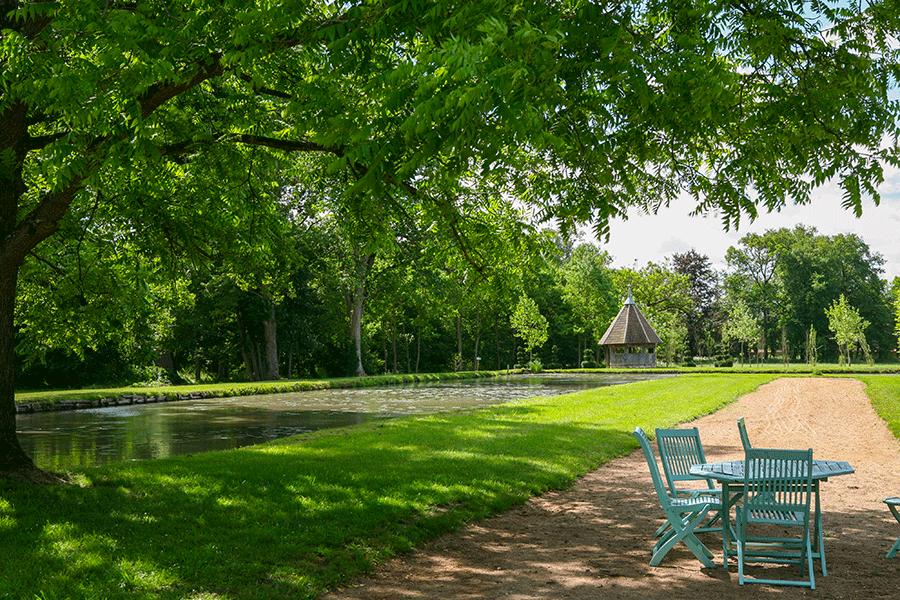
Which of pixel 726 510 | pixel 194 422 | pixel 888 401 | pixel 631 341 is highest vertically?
pixel 631 341

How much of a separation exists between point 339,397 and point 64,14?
24274 mm

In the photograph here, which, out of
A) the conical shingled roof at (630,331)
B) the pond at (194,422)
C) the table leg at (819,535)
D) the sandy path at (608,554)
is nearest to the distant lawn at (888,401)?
the sandy path at (608,554)

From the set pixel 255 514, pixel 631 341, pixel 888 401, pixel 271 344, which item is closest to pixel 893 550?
pixel 255 514

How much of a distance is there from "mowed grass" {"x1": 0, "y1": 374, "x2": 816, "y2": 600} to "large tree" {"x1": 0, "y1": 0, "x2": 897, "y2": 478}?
2.03 m

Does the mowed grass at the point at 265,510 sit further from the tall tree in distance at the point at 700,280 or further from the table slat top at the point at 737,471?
the tall tree in distance at the point at 700,280

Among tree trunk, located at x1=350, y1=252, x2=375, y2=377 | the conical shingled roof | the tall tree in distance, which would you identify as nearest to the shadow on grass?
tree trunk, located at x1=350, y1=252, x2=375, y2=377

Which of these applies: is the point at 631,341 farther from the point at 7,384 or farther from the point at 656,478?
the point at 7,384

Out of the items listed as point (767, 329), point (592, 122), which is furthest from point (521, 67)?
point (767, 329)

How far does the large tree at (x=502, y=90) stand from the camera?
376 cm

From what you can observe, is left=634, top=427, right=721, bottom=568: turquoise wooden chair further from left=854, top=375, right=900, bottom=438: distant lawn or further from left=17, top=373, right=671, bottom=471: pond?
left=854, top=375, right=900, bottom=438: distant lawn

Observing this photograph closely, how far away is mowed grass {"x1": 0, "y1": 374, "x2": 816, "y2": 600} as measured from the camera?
208 inches

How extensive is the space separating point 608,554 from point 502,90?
480 cm

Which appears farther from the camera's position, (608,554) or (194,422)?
(194,422)

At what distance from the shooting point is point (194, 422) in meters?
19.2
